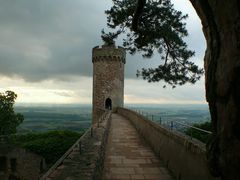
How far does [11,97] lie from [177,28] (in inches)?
984

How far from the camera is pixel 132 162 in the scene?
8.80m

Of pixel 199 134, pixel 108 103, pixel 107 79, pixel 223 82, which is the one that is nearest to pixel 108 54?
pixel 107 79

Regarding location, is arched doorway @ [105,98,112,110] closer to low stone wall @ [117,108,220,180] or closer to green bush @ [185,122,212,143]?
green bush @ [185,122,212,143]

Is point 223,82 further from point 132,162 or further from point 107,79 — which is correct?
point 107,79

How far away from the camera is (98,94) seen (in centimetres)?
3022

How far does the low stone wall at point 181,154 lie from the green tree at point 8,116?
22107 mm

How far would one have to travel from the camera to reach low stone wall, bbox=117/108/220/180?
18.1ft

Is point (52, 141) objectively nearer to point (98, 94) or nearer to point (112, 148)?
point (98, 94)

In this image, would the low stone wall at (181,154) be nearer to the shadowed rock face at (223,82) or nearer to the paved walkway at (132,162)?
the paved walkway at (132,162)

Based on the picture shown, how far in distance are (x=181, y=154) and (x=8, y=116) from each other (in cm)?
2584

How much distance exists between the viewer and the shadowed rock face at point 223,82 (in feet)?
12.4

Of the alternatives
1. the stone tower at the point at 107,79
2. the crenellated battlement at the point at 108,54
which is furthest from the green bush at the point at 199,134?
the crenellated battlement at the point at 108,54

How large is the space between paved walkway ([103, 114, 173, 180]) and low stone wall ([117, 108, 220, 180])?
29 cm

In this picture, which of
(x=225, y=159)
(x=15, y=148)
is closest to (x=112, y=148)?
(x=225, y=159)
